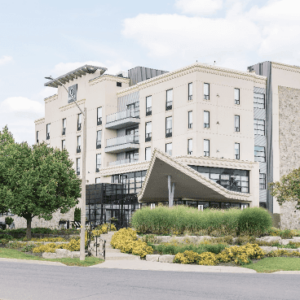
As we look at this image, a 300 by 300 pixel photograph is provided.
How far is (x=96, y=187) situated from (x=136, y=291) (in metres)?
42.4

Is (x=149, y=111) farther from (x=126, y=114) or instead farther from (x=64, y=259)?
(x=64, y=259)

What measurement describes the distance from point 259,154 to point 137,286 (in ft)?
137

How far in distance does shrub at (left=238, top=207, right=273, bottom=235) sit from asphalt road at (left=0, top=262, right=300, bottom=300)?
38.5ft

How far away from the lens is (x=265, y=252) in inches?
1061

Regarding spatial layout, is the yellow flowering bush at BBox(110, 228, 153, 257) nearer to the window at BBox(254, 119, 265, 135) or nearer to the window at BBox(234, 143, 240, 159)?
the window at BBox(234, 143, 240, 159)

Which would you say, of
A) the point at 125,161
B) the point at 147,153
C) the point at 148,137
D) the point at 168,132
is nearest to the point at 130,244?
the point at 168,132

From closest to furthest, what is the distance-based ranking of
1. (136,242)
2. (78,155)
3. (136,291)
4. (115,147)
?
1. (136,291)
2. (136,242)
3. (115,147)
4. (78,155)

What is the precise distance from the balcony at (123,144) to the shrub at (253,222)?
29.4 m

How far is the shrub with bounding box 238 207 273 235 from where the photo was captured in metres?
31.9

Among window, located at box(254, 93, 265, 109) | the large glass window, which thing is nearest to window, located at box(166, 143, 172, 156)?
the large glass window

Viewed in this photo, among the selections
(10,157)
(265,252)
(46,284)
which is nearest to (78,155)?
(10,157)

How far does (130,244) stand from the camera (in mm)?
29172

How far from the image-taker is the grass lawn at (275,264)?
2242cm

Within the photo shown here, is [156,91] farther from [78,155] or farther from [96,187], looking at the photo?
[78,155]
